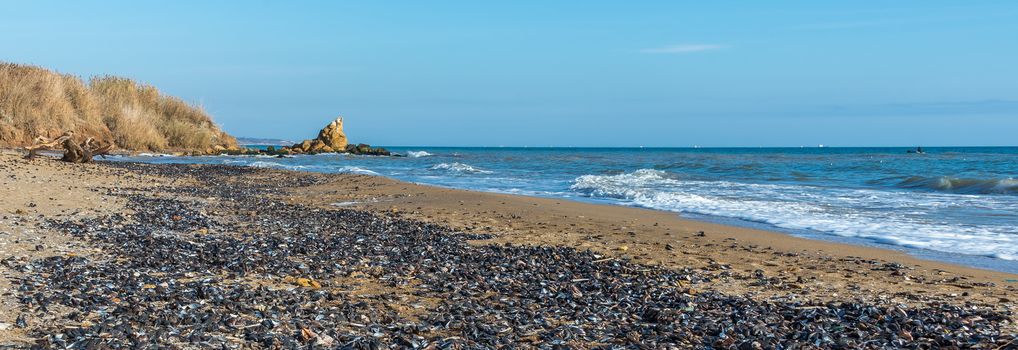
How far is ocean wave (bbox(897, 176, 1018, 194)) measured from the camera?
801 inches

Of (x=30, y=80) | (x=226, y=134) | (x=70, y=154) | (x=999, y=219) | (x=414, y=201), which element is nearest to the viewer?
(x=999, y=219)

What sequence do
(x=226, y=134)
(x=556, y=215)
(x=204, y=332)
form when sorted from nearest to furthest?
(x=204, y=332) → (x=556, y=215) → (x=226, y=134)

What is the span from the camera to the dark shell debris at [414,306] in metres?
5.12

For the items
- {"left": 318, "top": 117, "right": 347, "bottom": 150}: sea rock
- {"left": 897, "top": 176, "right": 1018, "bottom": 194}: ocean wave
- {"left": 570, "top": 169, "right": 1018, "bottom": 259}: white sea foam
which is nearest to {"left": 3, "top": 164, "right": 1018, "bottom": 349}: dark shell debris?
{"left": 570, "top": 169, "right": 1018, "bottom": 259}: white sea foam

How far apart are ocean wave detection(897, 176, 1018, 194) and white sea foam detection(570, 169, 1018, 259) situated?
2.05 meters

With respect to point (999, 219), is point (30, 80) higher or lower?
higher

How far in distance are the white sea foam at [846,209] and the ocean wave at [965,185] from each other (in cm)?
205

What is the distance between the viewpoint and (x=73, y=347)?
4.50 meters

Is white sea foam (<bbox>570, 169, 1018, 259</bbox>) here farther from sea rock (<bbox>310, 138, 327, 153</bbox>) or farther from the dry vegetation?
sea rock (<bbox>310, 138, 327, 153</bbox>)

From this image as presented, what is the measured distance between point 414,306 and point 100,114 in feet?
138

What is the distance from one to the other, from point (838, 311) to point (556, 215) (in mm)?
8194

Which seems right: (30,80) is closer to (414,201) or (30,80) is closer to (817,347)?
(414,201)

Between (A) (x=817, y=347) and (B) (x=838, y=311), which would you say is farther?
(B) (x=838, y=311)

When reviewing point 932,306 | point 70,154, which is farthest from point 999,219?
point 70,154
